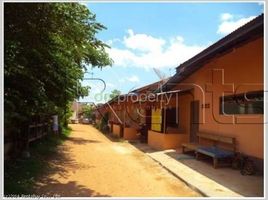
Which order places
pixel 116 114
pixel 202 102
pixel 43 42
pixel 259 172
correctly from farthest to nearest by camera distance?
pixel 116 114, pixel 202 102, pixel 259 172, pixel 43 42

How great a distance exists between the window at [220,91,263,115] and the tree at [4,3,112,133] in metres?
4.86

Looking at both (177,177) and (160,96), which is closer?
(177,177)

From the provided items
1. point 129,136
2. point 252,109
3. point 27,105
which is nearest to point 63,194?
point 27,105

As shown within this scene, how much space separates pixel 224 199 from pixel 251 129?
13.4 feet

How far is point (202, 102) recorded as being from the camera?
1589 cm

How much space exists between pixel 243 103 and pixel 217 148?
1.96m

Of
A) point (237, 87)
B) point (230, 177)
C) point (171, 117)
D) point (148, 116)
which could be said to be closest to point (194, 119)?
point (171, 117)

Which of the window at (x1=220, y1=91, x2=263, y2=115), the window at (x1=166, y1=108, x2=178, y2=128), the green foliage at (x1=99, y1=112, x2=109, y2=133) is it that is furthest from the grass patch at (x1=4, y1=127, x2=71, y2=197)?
the green foliage at (x1=99, y1=112, x2=109, y2=133)

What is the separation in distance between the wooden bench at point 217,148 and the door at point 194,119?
166 centimetres

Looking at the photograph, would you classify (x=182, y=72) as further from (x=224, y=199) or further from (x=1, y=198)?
(x=1, y=198)

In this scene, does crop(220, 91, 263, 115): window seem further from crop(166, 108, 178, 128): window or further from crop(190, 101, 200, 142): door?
crop(166, 108, 178, 128): window

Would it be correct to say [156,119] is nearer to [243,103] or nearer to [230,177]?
[243,103]

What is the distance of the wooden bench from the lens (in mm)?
11477

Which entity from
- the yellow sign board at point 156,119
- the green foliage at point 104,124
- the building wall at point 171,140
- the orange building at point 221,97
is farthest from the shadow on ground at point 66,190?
the green foliage at point 104,124
